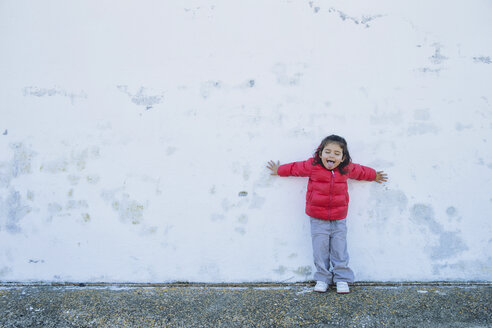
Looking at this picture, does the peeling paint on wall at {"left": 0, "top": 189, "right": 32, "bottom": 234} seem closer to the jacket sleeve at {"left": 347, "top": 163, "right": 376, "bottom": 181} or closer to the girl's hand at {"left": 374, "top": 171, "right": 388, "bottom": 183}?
the jacket sleeve at {"left": 347, "top": 163, "right": 376, "bottom": 181}

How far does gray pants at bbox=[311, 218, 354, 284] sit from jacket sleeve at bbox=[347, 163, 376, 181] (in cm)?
38

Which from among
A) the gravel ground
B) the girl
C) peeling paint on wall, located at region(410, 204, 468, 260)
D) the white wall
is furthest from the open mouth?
the gravel ground

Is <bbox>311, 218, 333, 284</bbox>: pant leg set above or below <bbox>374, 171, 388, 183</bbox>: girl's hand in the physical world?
below

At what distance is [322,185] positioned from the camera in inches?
113

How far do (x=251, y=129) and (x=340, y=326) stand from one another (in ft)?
5.31

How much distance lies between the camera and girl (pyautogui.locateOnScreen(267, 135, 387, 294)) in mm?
2861

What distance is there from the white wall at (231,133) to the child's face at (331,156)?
0.21m

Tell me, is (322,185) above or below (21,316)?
above

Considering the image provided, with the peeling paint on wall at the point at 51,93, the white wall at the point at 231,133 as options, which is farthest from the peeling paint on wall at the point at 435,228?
the peeling paint on wall at the point at 51,93

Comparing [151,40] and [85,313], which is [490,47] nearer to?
[151,40]

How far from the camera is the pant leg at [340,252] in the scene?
2943mm

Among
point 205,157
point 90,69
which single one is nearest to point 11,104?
point 90,69

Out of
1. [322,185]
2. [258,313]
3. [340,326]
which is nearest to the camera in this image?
[340,326]

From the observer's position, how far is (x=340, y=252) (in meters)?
2.94
